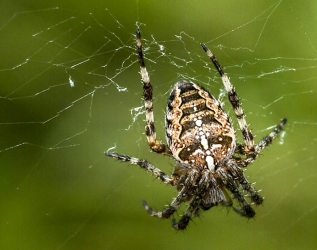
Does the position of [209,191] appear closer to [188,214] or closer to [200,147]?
[188,214]

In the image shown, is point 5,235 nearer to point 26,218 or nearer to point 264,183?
point 26,218

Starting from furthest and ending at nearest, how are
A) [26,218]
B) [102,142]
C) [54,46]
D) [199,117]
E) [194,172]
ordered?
[102,142] → [26,218] → [54,46] → [194,172] → [199,117]

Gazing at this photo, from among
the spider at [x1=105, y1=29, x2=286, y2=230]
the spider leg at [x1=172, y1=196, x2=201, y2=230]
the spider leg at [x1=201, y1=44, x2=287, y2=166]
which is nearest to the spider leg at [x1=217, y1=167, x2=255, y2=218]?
the spider at [x1=105, y1=29, x2=286, y2=230]

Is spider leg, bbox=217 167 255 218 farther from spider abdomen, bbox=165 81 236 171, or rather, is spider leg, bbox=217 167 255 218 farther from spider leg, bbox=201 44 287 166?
spider abdomen, bbox=165 81 236 171

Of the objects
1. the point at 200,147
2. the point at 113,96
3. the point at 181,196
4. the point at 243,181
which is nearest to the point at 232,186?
the point at 243,181

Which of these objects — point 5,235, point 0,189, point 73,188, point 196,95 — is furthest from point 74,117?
point 196,95

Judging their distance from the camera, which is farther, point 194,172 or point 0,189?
point 0,189
